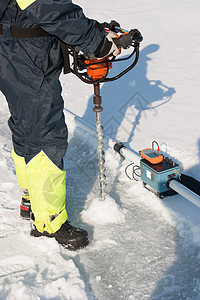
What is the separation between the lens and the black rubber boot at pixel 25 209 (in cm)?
277

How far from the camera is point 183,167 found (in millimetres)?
3318

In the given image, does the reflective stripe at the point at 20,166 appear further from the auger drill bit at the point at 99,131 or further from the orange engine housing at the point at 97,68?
the orange engine housing at the point at 97,68

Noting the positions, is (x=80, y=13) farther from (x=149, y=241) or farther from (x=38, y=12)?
(x=149, y=241)

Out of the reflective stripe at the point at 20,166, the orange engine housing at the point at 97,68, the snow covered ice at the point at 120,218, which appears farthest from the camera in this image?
the reflective stripe at the point at 20,166

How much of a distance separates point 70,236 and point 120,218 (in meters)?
0.48

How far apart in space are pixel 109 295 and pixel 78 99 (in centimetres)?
342

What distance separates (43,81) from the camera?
2.12 meters

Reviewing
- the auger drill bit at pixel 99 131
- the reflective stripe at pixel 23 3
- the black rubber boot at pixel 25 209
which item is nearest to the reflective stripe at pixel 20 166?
the black rubber boot at pixel 25 209

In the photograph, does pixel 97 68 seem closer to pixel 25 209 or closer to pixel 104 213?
pixel 104 213

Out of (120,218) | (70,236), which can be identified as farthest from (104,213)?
(70,236)

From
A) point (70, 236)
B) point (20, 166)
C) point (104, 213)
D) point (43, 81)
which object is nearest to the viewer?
point (43, 81)

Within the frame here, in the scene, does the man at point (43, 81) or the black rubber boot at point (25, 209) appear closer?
the man at point (43, 81)

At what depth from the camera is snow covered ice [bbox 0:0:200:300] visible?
7.07 feet

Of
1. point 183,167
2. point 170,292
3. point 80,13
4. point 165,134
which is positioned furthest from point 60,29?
point 165,134
